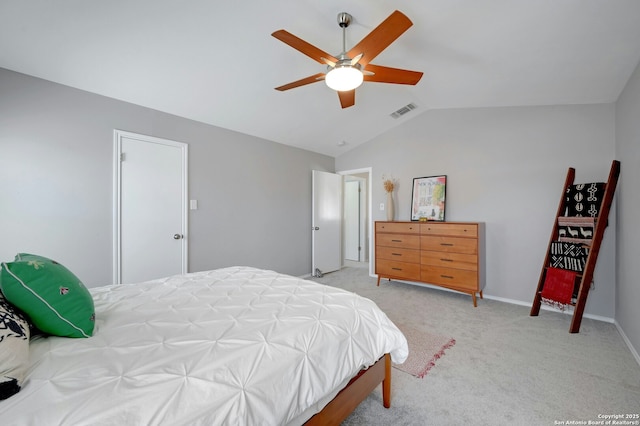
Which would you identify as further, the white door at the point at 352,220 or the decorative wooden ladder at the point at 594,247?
the white door at the point at 352,220

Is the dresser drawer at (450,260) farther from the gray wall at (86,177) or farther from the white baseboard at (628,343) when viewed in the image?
the gray wall at (86,177)

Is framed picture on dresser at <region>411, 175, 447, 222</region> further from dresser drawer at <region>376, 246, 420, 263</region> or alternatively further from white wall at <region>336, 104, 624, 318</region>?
dresser drawer at <region>376, 246, 420, 263</region>

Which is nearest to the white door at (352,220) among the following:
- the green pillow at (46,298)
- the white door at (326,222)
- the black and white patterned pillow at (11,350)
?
the white door at (326,222)

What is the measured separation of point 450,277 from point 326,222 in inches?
91.7

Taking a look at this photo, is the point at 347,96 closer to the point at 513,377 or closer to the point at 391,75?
the point at 391,75

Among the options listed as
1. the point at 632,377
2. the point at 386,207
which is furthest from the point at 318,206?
the point at 632,377

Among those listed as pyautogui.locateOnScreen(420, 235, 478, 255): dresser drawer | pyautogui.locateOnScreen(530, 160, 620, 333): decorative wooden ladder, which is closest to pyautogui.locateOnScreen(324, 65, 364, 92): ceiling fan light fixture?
pyautogui.locateOnScreen(420, 235, 478, 255): dresser drawer

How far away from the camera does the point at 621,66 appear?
7.20ft

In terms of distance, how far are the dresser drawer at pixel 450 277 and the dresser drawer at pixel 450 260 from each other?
52 millimetres

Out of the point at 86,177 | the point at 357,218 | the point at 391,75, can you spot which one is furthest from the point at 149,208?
the point at 357,218

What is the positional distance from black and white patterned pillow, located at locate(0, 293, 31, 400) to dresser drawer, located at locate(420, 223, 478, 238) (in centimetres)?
369

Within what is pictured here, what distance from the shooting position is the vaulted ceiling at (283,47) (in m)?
1.84

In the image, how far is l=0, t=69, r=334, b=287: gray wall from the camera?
224 cm

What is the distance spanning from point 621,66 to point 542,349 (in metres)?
2.45
